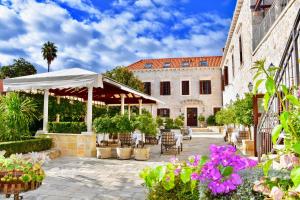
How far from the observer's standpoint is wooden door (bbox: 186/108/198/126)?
26.4 metres

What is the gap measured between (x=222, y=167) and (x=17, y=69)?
3604 centimetres

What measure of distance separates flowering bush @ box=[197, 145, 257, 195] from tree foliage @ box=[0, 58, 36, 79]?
35.4 m

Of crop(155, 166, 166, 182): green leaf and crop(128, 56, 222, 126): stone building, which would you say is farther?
crop(128, 56, 222, 126): stone building

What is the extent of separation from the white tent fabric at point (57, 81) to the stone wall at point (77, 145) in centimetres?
161

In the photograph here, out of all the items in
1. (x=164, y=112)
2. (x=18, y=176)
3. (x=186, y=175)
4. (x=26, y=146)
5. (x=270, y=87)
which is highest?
(x=164, y=112)

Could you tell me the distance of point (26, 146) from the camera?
7.29m

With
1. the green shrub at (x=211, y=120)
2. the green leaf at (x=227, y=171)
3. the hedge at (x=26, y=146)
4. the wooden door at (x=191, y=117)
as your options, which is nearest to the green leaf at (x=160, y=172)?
the green leaf at (x=227, y=171)

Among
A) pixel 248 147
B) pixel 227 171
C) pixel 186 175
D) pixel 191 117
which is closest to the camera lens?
pixel 227 171

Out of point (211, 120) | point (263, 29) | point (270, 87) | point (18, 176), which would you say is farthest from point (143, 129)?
point (211, 120)

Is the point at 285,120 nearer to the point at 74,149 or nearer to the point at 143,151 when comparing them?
the point at 143,151

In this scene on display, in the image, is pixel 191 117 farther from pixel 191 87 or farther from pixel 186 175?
pixel 186 175

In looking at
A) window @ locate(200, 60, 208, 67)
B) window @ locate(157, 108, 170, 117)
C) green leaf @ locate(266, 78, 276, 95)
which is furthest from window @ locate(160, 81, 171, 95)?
green leaf @ locate(266, 78, 276, 95)

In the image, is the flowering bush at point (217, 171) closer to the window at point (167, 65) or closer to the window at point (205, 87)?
the window at point (205, 87)

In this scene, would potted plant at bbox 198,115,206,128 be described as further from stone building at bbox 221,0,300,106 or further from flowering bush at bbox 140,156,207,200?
flowering bush at bbox 140,156,207,200
